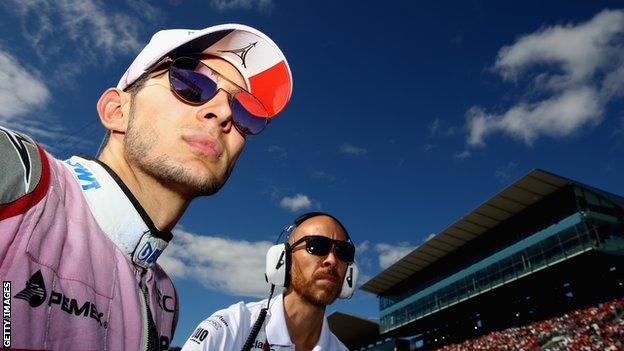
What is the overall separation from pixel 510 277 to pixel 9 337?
27463 mm

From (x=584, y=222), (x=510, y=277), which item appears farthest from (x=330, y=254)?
(x=510, y=277)

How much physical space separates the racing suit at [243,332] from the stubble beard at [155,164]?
4.69 ft

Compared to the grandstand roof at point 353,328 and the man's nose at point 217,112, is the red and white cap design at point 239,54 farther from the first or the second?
the grandstand roof at point 353,328

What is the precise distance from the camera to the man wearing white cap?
763 millimetres

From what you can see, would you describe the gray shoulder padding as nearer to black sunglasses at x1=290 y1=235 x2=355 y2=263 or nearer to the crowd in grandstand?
black sunglasses at x1=290 y1=235 x2=355 y2=263

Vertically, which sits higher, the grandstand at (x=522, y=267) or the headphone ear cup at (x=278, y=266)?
the grandstand at (x=522, y=267)

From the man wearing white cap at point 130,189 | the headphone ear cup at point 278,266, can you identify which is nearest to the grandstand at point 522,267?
the headphone ear cup at point 278,266

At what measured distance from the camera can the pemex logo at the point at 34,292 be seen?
0.75m

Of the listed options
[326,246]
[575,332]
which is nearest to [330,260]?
[326,246]

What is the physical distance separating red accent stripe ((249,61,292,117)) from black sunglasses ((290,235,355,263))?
168 cm

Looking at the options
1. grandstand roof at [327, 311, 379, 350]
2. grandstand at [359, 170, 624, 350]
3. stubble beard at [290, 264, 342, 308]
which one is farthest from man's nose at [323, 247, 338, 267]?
grandstand roof at [327, 311, 379, 350]

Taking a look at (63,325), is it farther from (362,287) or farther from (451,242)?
(362,287)

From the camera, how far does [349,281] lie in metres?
3.63

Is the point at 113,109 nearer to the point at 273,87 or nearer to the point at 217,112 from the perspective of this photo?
the point at 217,112
